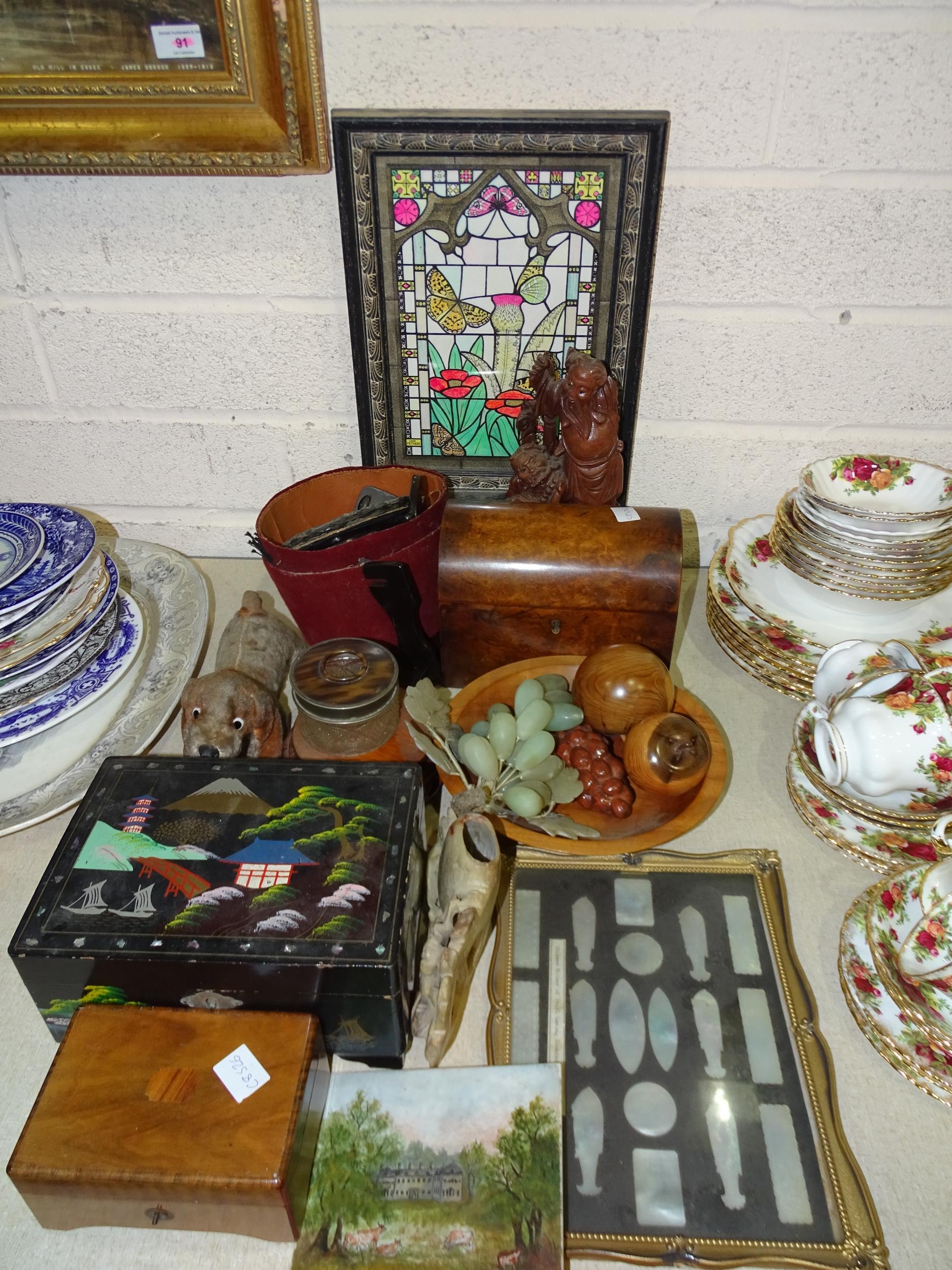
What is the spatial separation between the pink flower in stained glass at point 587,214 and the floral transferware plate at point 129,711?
70 centimetres

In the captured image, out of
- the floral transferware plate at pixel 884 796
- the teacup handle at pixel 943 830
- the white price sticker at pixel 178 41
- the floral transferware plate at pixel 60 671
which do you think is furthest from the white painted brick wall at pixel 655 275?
the teacup handle at pixel 943 830

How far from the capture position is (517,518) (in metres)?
1.06

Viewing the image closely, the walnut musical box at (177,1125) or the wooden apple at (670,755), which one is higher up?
the wooden apple at (670,755)

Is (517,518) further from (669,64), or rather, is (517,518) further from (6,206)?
(6,206)

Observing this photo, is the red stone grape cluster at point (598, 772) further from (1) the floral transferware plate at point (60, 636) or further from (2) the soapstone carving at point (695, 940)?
(1) the floral transferware plate at point (60, 636)

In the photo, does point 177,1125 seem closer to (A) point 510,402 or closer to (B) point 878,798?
(B) point 878,798

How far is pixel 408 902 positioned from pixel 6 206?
100 cm

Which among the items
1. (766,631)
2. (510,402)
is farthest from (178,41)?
(766,631)

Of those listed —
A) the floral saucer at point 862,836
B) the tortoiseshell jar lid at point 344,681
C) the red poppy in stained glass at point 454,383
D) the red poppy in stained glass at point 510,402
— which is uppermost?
the red poppy in stained glass at point 454,383

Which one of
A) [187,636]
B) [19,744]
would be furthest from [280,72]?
[19,744]

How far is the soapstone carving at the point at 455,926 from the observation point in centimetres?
75

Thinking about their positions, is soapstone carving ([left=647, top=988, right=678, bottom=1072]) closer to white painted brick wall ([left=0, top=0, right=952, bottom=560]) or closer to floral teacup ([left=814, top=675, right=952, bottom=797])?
floral teacup ([left=814, top=675, right=952, bottom=797])

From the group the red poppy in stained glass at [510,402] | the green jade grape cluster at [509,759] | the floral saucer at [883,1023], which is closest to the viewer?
the floral saucer at [883,1023]

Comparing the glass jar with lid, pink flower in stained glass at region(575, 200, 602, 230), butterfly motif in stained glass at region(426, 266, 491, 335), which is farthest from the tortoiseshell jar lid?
pink flower in stained glass at region(575, 200, 602, 230)
